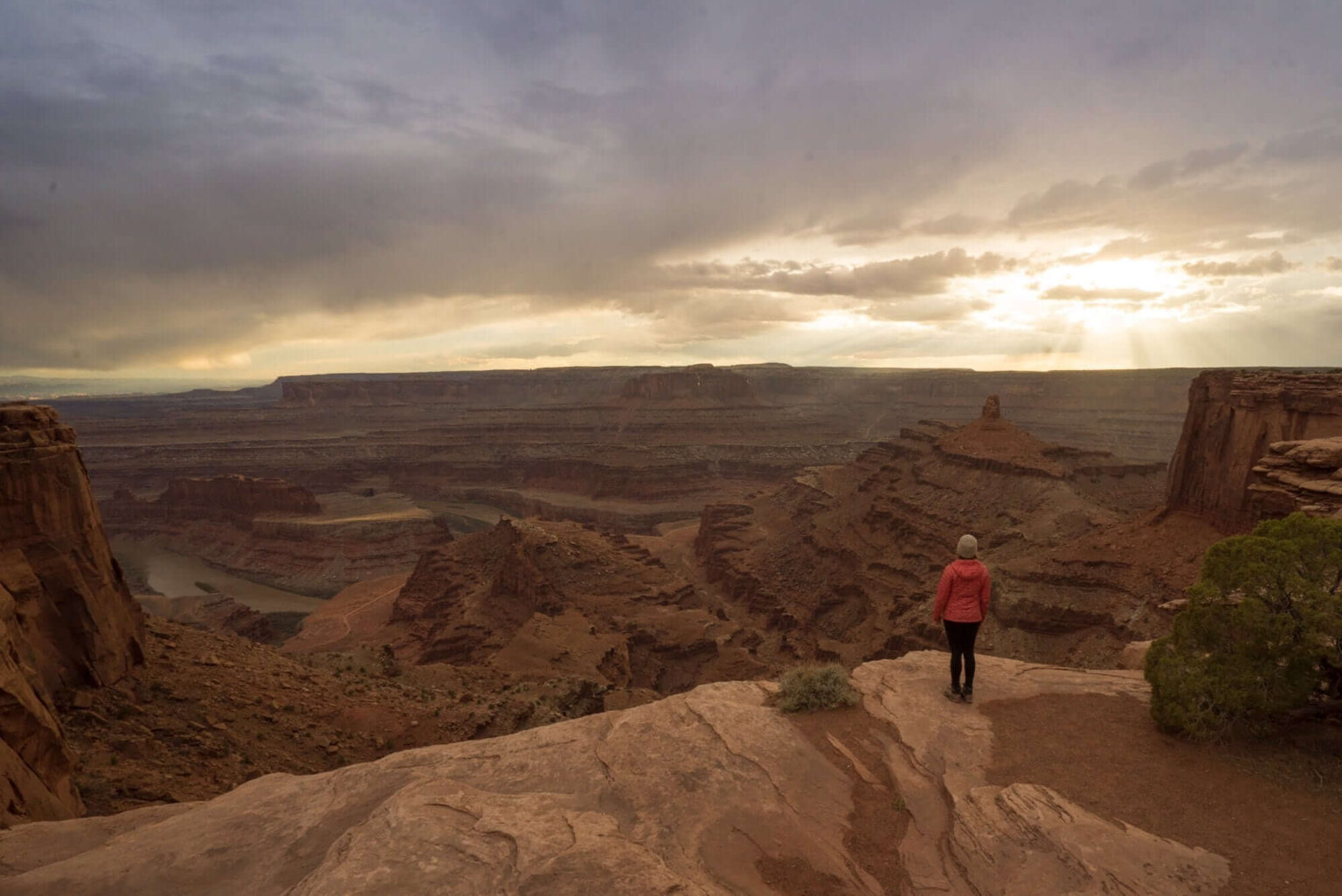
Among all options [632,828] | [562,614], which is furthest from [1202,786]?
[562,614]

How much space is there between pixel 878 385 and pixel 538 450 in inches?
3393

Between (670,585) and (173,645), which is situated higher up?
(173,645)

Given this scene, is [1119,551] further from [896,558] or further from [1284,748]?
[1284,748]

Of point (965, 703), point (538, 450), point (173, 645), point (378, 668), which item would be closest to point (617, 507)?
point (538, 450)

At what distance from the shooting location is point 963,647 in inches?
345

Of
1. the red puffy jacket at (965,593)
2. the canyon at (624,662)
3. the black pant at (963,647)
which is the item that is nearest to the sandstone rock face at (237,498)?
the canyon at (624,662)

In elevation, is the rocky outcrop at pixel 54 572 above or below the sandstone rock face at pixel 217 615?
above

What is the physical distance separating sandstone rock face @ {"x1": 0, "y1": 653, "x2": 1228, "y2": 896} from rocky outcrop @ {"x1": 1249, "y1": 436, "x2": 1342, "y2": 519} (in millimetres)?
9905

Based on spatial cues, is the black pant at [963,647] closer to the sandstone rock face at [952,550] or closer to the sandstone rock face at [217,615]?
the sandstone rock face at [952,550]

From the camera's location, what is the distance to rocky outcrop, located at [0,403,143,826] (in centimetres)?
1273

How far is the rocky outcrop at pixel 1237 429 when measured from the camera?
2156cm

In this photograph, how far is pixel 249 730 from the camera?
1459 centimetres

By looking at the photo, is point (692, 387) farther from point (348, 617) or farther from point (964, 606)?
point (964, 606)

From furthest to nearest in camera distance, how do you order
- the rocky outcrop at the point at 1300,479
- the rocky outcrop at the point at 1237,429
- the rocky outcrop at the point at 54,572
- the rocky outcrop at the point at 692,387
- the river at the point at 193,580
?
1. the rocky outcrop at the point at 692,387
2. the river at the point at 193,580
3. the rocky outcrop at the point at 1237,429
4. the rocky outcrop at the point at 54,572
5. the rocky outcrop at the point at 1300,479
